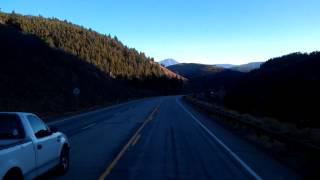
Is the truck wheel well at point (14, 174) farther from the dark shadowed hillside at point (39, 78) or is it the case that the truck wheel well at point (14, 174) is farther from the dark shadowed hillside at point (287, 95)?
the dark shadowed hillside at point (39, 78)

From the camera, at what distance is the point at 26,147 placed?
8664 millimetres

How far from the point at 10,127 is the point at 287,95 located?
4576cm

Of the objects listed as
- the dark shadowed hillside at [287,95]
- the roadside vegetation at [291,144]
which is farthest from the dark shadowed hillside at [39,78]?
the roadside vegetation at [291,144]

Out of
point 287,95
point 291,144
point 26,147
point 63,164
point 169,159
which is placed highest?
point 26,147

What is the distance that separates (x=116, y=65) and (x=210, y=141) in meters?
178

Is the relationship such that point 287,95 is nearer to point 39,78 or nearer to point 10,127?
point 39,78

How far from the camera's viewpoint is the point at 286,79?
201ft

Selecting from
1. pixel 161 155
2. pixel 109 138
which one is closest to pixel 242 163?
pixel 161 155

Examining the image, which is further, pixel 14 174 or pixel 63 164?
pixel 63 164

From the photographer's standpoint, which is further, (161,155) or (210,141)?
(210,141)

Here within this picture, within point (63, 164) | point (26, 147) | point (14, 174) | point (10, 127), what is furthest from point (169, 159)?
point (14, 174)

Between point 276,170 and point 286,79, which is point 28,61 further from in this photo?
point 276,170

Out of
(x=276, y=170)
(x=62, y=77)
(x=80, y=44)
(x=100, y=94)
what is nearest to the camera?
(x=276, y=170)

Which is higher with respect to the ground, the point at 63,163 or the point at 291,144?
the point at 63,163
